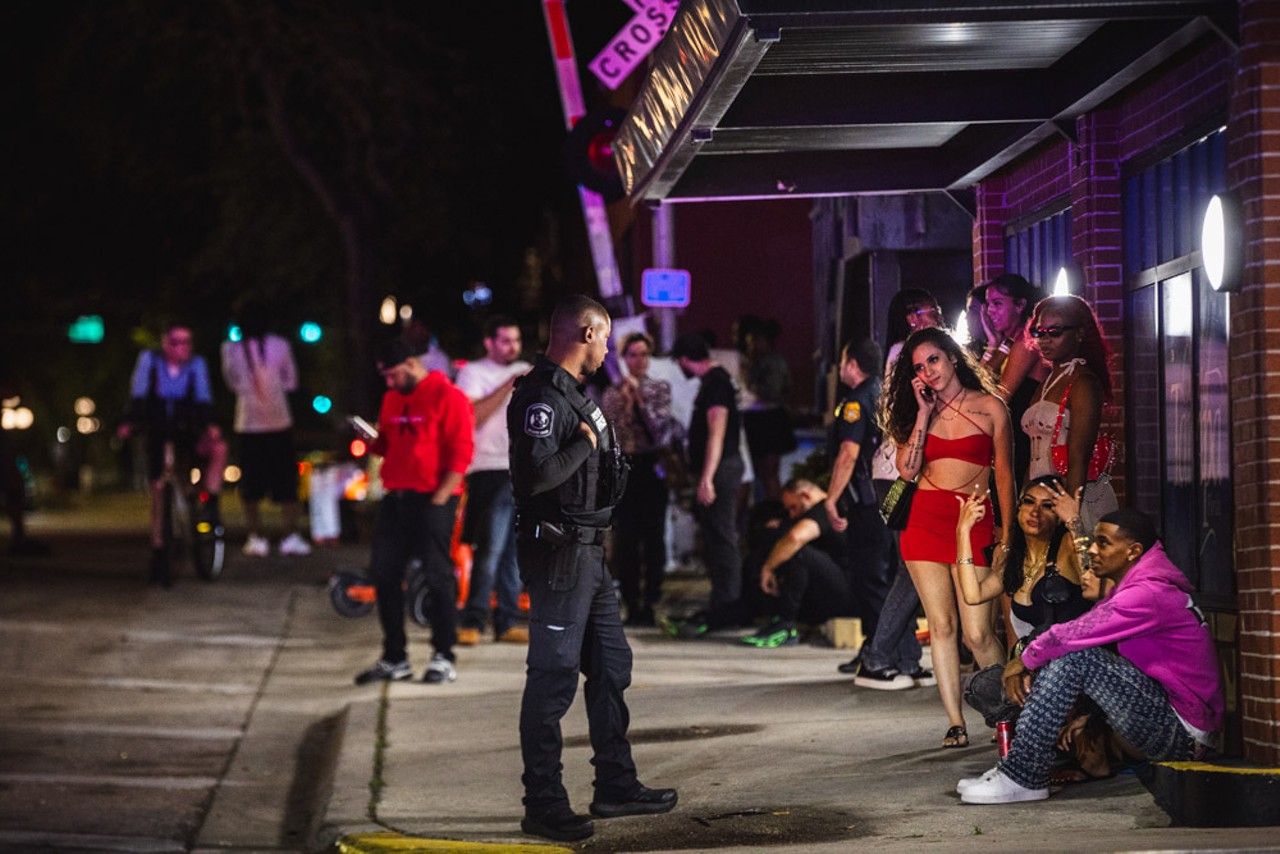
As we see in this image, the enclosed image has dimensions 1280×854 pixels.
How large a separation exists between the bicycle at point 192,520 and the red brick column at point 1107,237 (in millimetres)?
10424

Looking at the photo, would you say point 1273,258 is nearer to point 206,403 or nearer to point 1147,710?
point 1147,710

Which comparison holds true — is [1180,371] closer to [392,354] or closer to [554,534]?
[554,534]

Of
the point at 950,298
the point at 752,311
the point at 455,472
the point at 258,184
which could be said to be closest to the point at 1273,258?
the point at 455,472

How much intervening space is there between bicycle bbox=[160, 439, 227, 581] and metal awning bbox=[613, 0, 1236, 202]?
300 inches

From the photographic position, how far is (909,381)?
8.46 metres

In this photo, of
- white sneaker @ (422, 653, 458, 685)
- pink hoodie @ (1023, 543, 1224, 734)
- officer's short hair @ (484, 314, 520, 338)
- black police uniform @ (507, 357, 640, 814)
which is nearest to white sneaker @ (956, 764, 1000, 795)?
pink hoodie @ (1023, 543, 1224, 734)

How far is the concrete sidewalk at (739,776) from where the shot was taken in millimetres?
7121

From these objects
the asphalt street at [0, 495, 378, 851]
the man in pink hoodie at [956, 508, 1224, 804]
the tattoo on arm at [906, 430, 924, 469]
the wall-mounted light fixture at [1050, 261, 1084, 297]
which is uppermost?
the wall-mounted light fixture at [1050, 261, 1084, 297]

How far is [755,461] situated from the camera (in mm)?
17688

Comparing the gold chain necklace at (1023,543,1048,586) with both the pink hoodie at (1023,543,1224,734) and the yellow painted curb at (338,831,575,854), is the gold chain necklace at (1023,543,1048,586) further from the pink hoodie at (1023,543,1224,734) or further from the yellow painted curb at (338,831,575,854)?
the yellow painted curb at (338,831,575,854)

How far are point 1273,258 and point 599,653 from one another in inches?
118

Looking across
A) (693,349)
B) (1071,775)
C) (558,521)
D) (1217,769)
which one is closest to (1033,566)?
(1071,775)

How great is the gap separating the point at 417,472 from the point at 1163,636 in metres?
5.56

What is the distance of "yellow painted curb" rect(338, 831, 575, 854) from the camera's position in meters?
7.34
